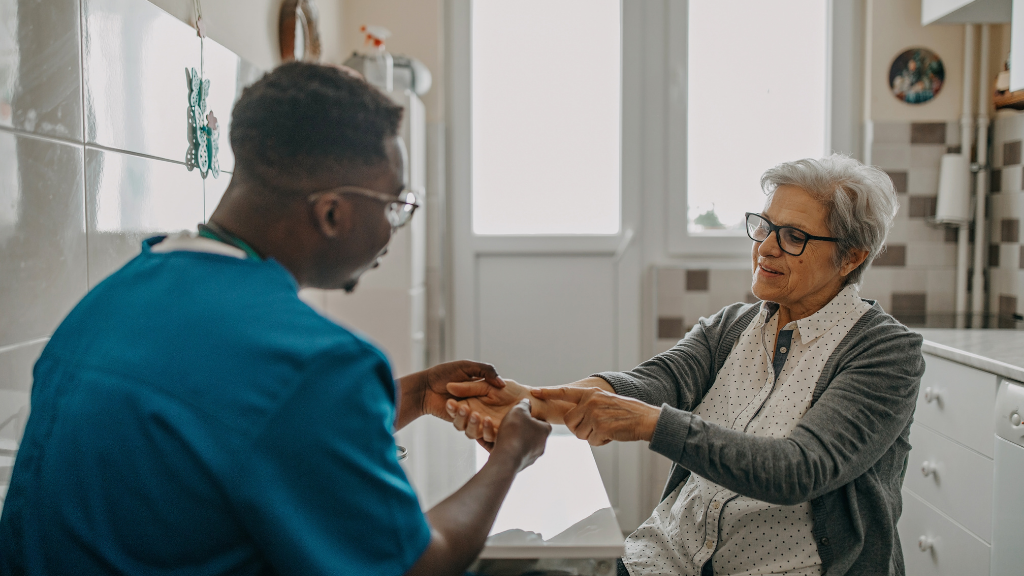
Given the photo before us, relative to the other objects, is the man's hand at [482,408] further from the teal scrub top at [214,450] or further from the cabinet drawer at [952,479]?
the cabinet drawer at [952,479]

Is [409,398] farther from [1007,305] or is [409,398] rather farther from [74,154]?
[1007,305]

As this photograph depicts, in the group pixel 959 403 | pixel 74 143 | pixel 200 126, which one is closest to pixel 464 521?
pixel 74 143

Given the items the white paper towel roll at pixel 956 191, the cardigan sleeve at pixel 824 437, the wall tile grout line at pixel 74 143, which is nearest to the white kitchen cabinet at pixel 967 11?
the white paper towel roll at pixel 956 191

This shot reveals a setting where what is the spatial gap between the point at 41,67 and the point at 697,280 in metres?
2.35

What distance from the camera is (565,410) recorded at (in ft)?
4.99

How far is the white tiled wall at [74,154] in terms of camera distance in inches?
41.1

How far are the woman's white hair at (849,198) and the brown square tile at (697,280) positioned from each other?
57.3 inches

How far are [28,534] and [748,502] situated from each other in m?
1.10

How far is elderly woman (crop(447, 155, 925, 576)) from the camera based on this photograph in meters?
1.22

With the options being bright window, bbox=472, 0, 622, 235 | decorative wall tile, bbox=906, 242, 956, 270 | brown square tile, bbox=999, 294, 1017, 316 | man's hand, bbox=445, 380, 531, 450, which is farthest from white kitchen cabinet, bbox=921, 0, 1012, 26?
man's hand, bbox=445, 380, 531, 450

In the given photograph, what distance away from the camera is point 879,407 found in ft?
4.10

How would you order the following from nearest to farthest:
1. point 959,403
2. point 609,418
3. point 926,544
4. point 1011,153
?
point 609,418 < point 959,403 < point 926,544 < point 1011,153

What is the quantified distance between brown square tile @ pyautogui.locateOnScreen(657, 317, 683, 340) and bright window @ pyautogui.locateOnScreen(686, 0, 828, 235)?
39 cm

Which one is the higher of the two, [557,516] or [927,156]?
[927,156]
